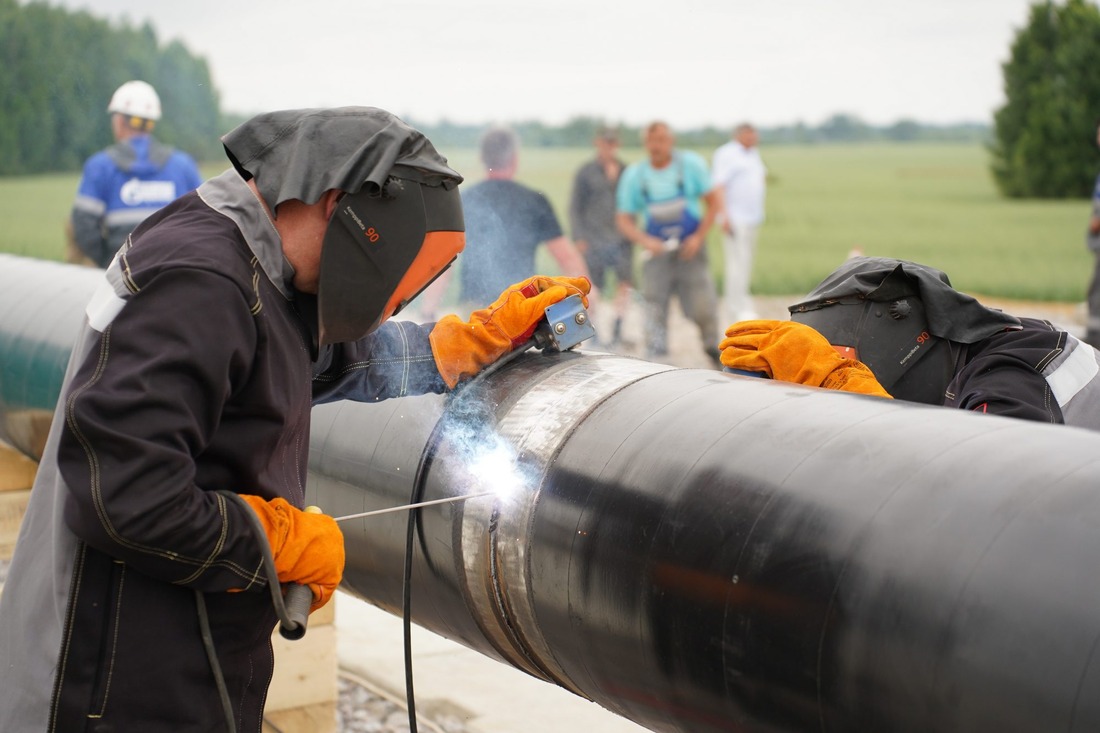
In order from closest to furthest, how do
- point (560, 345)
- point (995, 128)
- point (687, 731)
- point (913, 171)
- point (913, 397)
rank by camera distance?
1. point (687, 731)
2. point (560, 345)
3. point (913, 397)
4. point (995, 128)
5. point (913, 171)

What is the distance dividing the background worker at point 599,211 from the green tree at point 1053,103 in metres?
29.1

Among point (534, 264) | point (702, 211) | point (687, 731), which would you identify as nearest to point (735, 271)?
point (702, 211)

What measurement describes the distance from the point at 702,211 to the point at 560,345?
21.9 ft

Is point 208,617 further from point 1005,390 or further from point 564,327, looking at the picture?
point 1005,390

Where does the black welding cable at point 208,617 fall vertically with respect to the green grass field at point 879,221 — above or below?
above

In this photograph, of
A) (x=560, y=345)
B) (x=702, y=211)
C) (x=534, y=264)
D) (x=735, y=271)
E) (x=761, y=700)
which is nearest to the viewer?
(x=761, y=700)

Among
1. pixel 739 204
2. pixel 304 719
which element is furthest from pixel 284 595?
pixel 739 204

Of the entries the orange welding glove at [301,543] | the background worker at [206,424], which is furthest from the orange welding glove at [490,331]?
the orange welding glove at [301,543]

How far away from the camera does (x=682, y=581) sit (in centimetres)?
177

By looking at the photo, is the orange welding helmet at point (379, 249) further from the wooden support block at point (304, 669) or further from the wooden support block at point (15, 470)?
the wooden support block at point (15, 470)

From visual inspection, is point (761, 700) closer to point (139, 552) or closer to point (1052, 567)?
point (1052, 567)

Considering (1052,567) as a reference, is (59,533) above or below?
below

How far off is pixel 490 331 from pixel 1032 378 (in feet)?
3.86

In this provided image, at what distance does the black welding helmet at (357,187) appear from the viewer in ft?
6.16
